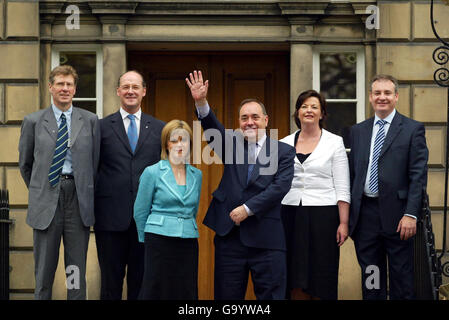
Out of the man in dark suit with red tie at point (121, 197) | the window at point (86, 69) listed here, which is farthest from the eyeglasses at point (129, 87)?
the window at point (86, 69)

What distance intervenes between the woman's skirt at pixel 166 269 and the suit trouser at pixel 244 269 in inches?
11.0

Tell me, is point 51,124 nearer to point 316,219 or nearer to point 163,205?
point 163,205

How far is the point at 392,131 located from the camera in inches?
260

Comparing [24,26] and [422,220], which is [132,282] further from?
[24,26]

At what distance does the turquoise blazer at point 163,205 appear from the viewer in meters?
6.09

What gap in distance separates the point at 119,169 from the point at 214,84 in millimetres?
3309

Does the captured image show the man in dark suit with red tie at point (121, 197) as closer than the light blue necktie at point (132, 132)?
Yes

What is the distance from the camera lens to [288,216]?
656 cm

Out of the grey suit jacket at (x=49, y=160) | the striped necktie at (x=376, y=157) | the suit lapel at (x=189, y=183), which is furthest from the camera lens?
the striped necktie at (x=376, y=157)

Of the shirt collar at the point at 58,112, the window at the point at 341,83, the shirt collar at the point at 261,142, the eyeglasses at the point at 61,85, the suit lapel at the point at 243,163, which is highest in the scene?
the window at the point at 341,83

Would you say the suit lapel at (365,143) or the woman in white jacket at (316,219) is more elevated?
the suit lapel at (365,143)

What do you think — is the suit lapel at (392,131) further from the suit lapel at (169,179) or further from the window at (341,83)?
the window at (341,83)

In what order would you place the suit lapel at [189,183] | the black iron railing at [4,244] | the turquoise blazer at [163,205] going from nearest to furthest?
the turquoise blazer at [163,205]
the suit lapel at [189,183]
the black iron railing at [4,244]
